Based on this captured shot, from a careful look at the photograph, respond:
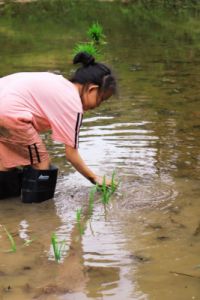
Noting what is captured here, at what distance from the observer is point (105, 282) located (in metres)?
2.74

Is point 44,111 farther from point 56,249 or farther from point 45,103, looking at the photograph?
point 56,249

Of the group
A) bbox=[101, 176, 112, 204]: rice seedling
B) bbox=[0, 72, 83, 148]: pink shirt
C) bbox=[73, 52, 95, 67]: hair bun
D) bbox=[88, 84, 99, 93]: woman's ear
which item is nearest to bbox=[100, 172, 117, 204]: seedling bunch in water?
bbox=[101, 176, 112, 204]: rice seedling

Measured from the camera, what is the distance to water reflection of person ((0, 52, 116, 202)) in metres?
3.57

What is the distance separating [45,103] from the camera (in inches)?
143

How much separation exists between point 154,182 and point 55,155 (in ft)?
3.36

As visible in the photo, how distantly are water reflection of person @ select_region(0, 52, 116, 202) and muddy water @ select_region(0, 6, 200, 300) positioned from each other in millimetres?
270

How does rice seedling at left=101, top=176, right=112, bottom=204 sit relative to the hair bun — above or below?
below

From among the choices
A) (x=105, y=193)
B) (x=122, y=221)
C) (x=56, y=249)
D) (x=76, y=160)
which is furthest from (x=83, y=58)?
(x=56, y=249)

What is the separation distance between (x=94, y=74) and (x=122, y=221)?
899 mm

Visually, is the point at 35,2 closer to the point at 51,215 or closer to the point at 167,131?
the point at 167,131

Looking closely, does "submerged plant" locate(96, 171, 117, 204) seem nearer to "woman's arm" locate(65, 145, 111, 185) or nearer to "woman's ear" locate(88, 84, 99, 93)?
"woman's arm" locate(65, 145, 111, 185)

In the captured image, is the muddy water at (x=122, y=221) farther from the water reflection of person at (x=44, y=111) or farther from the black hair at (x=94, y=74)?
the black hair at (x=94, y=74)

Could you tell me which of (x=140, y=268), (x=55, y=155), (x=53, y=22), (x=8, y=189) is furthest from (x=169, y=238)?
(x=53, y=22)

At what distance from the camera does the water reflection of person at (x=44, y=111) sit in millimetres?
3574
